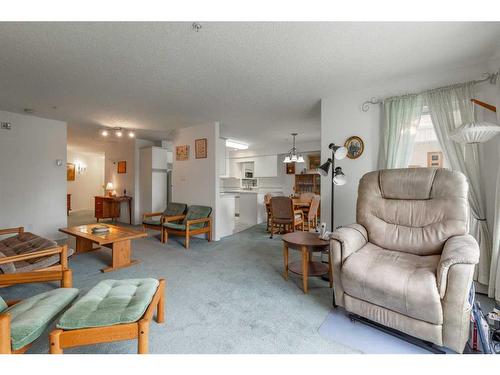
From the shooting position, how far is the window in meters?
2.81

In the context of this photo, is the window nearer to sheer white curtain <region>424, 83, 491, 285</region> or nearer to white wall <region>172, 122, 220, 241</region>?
sheer white curtain <region>424, 83, 491, 285</region>

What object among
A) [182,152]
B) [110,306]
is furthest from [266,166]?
[110,306]

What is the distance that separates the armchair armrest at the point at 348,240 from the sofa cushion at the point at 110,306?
1486 millimetres

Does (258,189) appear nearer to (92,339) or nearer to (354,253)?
(354,253)

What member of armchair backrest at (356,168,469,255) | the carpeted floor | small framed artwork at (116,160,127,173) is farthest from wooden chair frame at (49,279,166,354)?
small framed artwork at (116,160,127,173)

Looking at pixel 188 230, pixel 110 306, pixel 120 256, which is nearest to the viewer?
pixel 110 306

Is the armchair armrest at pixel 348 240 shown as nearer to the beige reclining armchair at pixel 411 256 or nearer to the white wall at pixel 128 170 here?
the beige reclining armchair at pixel 411 256

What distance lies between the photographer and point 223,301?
2191mm

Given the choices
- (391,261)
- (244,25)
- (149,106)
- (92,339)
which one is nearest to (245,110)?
(149,106)

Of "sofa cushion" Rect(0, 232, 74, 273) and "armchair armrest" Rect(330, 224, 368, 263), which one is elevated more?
"armchair armrest" Rect(330, 224, 368, 263)

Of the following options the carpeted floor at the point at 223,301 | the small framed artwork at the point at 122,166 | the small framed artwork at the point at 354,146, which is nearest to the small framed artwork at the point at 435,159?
the small framed artwork at the point at 354,146

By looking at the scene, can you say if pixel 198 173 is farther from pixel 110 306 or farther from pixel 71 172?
pixel 71 172

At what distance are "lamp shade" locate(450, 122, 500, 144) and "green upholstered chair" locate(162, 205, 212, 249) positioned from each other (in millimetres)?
3658

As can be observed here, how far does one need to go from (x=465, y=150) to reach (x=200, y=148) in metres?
4.12
